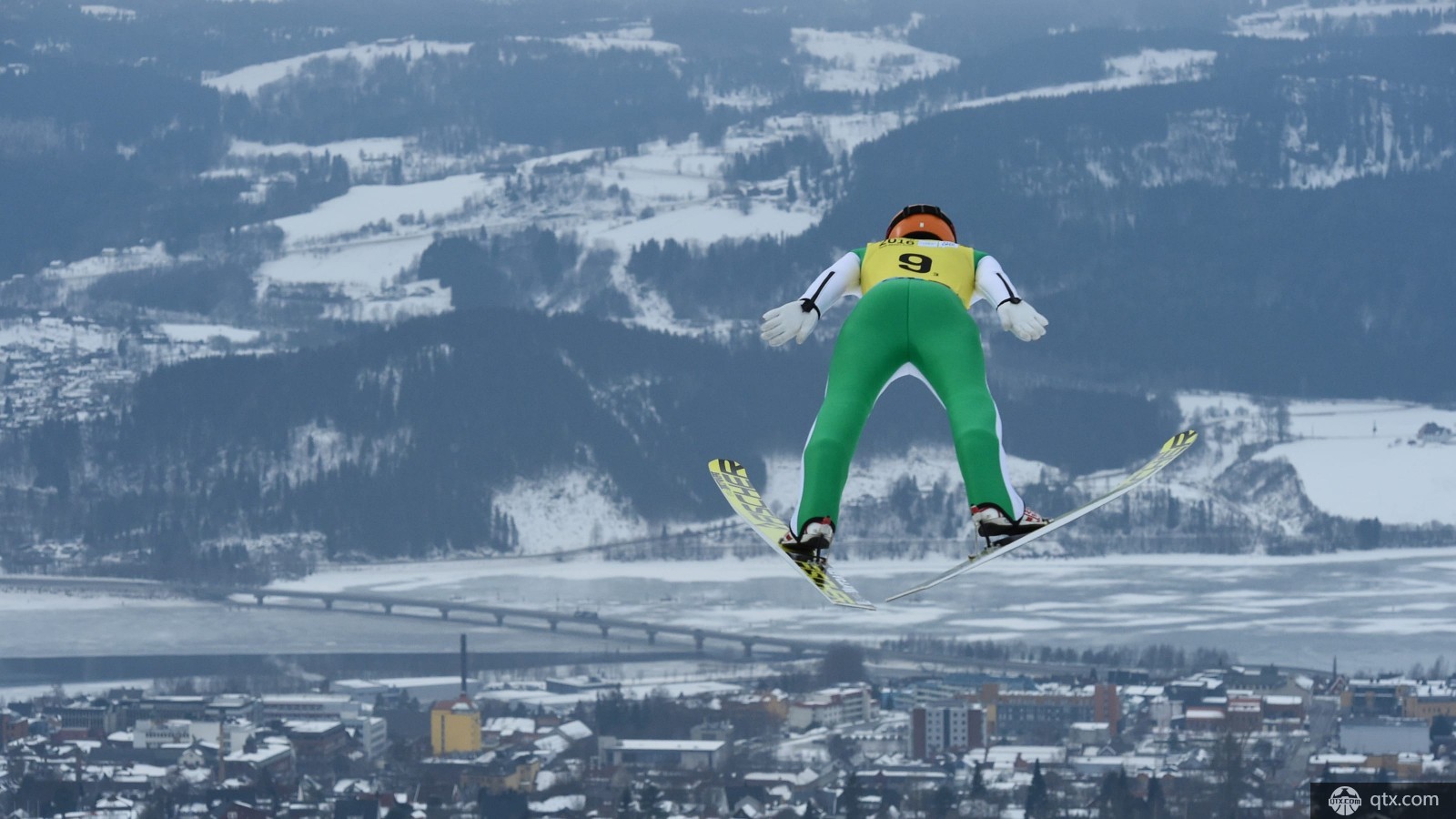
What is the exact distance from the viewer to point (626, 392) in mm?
92125

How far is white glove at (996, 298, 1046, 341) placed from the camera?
1291 centimetres

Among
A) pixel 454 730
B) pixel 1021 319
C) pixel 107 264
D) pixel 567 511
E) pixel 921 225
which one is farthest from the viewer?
pixel 107 264

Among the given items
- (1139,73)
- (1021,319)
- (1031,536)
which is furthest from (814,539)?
(1139,73)

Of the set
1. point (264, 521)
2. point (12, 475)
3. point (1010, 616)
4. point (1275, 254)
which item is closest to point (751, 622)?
point (1010, 616)

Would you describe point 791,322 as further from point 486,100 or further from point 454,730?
point 486,100

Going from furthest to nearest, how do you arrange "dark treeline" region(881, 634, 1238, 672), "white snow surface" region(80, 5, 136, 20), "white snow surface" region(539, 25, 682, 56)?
"white snow surface" region(80, 5, 136, 20)
"white snow surface" region(539, 25, 682, 56)
"dark treeline" region(881, 634, 1238, 672)

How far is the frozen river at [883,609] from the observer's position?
64.3 meters

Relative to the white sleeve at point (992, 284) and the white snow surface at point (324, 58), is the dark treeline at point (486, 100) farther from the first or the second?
the white sleeve at point (992, 284)

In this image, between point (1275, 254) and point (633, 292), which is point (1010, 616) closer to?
point (633, 292)

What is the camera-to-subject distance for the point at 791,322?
43.4 feet

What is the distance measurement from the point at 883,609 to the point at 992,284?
172ft

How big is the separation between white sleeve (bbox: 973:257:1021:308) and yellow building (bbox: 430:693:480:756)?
129 ft

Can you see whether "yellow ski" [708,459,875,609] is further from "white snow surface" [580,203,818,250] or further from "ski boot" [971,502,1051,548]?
"white snow surface" [580,203,818,250]

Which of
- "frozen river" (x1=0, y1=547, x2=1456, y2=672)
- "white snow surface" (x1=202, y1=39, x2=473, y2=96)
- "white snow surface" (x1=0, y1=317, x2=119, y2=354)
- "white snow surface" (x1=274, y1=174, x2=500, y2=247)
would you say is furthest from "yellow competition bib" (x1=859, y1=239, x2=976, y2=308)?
"white snow surface" (x1=202, y1=39, x2=473, y2=96)
